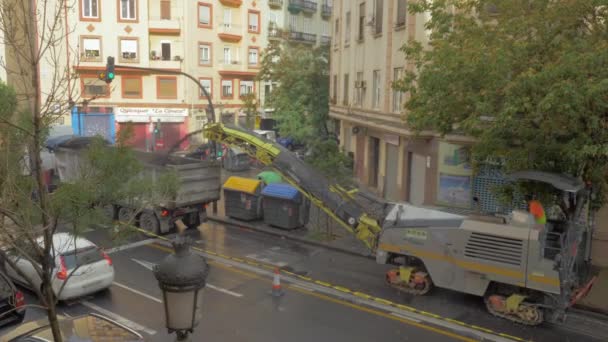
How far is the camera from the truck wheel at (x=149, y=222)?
16578mm

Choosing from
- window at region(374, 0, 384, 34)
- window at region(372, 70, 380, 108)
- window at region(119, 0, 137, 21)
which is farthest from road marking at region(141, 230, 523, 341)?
window at region(119, 0, 137, 21)

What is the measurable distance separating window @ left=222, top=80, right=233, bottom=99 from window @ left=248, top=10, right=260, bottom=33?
4.45 meters

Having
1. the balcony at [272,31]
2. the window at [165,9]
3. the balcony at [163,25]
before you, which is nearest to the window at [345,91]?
the balcony at [163,25]

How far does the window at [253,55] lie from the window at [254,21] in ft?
4.48

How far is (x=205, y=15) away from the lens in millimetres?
38938

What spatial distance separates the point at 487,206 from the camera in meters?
17.3

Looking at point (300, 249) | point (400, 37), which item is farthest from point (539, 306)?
point (400, 37)

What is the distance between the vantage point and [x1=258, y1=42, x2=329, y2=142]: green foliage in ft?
100

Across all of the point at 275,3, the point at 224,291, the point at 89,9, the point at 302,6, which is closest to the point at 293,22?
the point at 302,6

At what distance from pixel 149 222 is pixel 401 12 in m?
11.3

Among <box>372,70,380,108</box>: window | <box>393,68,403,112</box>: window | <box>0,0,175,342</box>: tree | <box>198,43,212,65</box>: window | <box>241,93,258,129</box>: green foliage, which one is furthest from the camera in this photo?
<box>198,43,212,65</box>: window

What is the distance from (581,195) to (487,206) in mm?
6412

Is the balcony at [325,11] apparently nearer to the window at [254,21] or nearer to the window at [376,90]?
the window at [254,21]

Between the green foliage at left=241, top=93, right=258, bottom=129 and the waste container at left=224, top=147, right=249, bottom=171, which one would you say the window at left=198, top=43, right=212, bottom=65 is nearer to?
the green foliage at left=241, top=93, right=258, bottom=129
